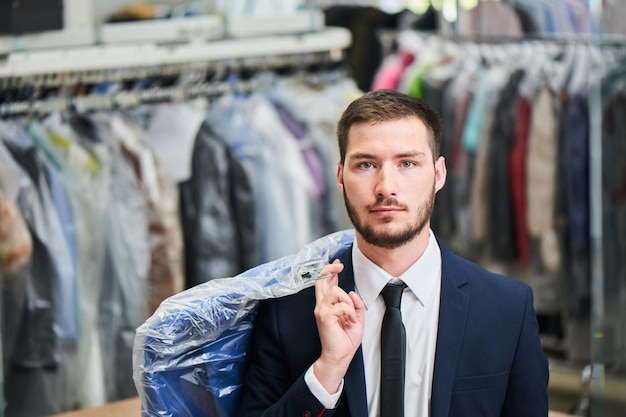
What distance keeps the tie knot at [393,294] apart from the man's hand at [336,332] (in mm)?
88

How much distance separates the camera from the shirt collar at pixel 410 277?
6.15ft

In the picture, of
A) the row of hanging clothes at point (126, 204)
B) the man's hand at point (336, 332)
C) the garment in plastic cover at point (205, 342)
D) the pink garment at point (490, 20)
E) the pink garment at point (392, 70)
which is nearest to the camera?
the man's hand at point (336, 332)

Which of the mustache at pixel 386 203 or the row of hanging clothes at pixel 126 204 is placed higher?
the mustache at pixel 386 203

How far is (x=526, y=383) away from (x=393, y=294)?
0.93 ft

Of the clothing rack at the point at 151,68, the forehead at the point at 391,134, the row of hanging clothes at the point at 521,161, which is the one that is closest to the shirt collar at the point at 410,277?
the forehead at the point at 391,134

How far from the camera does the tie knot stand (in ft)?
6.09

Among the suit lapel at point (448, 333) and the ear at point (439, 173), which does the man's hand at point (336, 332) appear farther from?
the ear at point (439, 173)

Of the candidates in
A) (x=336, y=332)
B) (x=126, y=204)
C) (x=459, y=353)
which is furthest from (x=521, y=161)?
(x=336, y=332)

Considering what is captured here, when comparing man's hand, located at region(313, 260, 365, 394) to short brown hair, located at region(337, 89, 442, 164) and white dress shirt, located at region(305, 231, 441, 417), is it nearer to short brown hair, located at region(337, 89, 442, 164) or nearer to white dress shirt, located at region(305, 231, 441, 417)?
white dress shirt, located at region(305, 231, 441, 417)

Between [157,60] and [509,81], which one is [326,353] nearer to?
[157,60]

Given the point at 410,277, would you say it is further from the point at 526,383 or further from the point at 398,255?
the point at 526,383

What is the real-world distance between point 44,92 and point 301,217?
3.18ft

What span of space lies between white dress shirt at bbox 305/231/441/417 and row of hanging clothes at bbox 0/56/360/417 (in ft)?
5.29

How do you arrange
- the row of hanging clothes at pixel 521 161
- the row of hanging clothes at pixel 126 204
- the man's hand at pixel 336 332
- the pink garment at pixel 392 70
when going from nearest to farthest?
the man's hand at pixel 336 332
the row of hanging clothes at pixel 126 204
the row of hanging clothes at pixel 521 161
the pink garment at pixel 392 70
